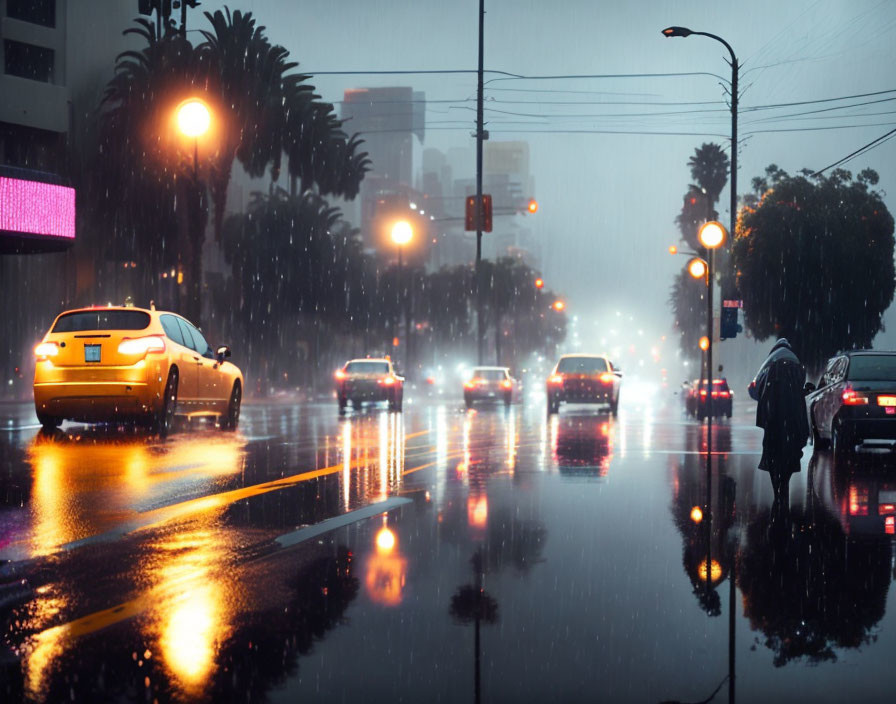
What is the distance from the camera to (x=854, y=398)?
1742 centimetres

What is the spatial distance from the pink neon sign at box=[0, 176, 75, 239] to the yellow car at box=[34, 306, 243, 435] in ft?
61.7

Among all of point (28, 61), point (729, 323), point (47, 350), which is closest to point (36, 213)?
point (28, 61)

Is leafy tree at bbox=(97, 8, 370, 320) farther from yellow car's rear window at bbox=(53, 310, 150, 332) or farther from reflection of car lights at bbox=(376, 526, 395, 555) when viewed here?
reflection of car lights at bbox=(376, 526, 395, 555)

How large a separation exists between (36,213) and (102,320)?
20241 mm

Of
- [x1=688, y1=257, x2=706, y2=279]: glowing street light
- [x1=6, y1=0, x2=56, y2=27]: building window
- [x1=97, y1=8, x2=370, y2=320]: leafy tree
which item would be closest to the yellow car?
[x1=688, y1=257, x2=706, y2=279]: glowing street light

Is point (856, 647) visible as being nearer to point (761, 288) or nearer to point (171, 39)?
point (761, 288)

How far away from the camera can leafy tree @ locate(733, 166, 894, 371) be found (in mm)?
39500

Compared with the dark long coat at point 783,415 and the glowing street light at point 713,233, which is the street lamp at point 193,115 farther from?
the dark long coat at point 783,415

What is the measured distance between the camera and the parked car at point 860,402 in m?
17.3

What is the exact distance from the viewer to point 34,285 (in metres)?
49.6

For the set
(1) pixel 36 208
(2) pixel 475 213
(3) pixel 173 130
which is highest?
(3) pixel 173 130

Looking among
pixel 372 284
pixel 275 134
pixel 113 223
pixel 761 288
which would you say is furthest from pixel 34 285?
pixel 761 288

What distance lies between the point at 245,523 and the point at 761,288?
33.5 meters

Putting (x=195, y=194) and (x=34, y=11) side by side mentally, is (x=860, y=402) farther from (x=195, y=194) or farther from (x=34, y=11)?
(x=34, y=11)
